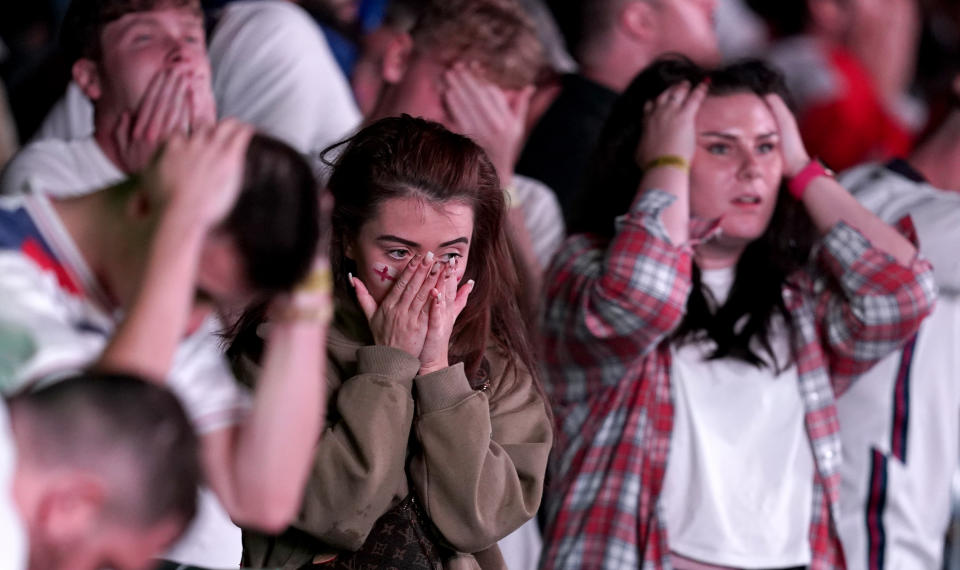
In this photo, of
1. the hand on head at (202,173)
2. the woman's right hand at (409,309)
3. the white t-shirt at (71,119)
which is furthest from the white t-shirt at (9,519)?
the white t-shirt at (71,119)

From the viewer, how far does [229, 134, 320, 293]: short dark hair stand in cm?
110

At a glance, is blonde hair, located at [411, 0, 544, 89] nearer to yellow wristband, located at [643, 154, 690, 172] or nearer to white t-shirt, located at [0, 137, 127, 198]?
yellow wristband, located at [643, 154, 690, 172]

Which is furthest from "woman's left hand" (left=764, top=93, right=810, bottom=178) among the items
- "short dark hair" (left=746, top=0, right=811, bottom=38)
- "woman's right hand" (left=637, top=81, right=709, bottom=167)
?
"short dark hair" (left=746, top=0, right=811, bottom=38)

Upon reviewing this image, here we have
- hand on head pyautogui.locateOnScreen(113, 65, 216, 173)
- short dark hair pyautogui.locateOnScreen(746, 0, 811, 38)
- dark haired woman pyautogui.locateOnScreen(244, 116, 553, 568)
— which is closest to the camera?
dark haired woman pyautogui.locateOnScreen(244, 116, 553, 568)

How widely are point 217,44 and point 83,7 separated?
0.47 metres

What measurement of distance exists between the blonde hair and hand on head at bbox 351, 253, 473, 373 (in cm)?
88

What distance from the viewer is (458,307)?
5.09 ft

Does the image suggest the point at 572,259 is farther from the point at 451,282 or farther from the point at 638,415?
the point at 451,282

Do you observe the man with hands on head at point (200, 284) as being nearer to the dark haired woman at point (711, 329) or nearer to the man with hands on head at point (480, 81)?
the dark haired woman at point (711, 329)

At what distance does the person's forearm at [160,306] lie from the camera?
1.06m

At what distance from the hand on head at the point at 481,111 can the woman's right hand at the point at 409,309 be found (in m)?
0.79

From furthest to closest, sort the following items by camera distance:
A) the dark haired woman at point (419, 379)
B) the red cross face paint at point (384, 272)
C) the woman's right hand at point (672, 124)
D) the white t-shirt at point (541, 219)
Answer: the white t-shirt at point (541, 219) < the woman's right hand at point (672, 124) < the red cross face paint at point (384, 272) < the dark haired woman at point (419, 379)

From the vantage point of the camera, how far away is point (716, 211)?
2.10 meters

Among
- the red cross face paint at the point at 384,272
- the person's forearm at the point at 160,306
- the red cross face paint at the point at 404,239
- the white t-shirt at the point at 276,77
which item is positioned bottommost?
the white t-shirt at the point at 276,77
